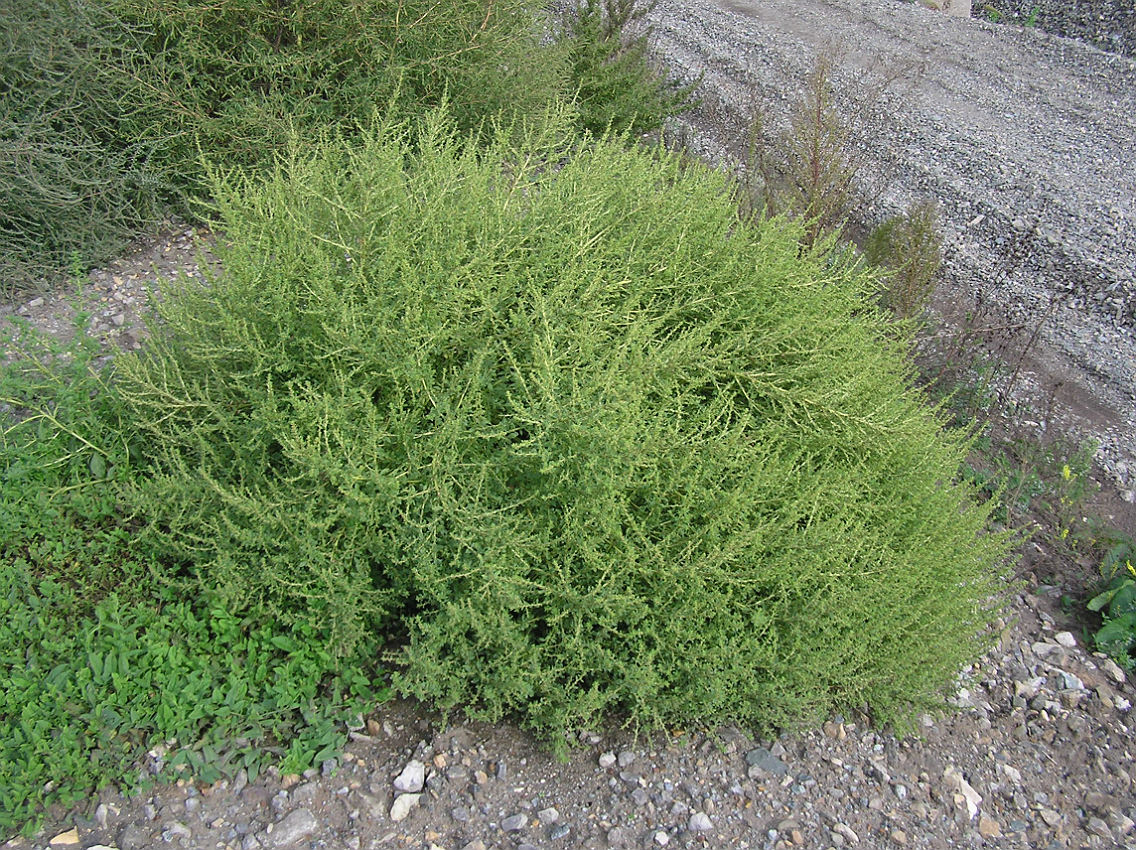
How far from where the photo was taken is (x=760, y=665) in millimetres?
2438

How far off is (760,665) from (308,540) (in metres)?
1.21

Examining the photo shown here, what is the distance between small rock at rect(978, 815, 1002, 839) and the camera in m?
2.54

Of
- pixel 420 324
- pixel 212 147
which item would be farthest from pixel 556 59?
pixel 420 324

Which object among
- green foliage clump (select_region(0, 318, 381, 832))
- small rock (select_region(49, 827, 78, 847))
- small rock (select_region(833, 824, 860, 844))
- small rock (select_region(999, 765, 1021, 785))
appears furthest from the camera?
small rock (select_region(999, 765, 1021, 785))

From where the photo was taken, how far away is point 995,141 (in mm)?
7914

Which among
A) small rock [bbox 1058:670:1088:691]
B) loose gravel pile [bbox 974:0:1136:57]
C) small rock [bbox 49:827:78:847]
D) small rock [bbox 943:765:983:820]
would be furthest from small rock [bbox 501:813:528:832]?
loose gravel pile [bbox 974:0:1136:57]

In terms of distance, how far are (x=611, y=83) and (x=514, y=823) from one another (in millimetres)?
5415

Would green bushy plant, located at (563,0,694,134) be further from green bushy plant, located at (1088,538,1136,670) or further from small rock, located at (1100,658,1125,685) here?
small rock, located at (1100,658,1125,685)

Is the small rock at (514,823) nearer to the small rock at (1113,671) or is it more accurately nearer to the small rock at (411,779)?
the small rock at (411,779)

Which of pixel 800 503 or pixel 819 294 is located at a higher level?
pixel 819 294

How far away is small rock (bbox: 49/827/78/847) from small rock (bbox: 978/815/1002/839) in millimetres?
2308

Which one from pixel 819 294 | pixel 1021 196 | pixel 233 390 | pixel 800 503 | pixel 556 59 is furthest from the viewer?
pixel 1021 196

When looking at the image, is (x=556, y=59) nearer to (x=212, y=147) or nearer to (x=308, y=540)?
Answer: (x=212, y=147)

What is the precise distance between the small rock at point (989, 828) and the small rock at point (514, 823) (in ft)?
4.13
